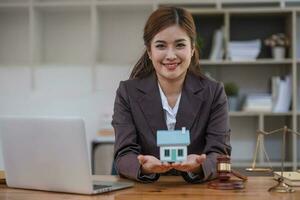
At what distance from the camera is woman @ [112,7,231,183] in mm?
1866

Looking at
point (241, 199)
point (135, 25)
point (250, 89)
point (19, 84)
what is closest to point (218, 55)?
point (250, 89)

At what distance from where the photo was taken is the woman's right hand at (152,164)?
152 cm

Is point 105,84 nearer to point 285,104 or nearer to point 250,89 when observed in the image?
point 250,89

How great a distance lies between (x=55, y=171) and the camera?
1.48 m

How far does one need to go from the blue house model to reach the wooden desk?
0.11 m

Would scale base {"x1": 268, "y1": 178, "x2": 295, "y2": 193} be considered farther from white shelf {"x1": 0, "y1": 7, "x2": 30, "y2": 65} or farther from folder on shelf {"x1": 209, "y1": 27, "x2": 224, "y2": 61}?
white shelf {"x1": 0, "y1": 7, "x2": 30, "y2": 65}

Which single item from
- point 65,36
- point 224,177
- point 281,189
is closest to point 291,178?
point 281,189

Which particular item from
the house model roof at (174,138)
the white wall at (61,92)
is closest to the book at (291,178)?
the house model roof at (174,138)

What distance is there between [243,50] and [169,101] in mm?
2054

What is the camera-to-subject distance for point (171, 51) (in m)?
Answer: 1.85

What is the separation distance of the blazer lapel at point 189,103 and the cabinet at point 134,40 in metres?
1.90

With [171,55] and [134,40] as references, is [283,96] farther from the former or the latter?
[171,55]

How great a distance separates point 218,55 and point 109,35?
1.03m

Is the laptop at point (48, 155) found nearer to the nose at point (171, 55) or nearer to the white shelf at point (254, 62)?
the nose at point (171, 55)
